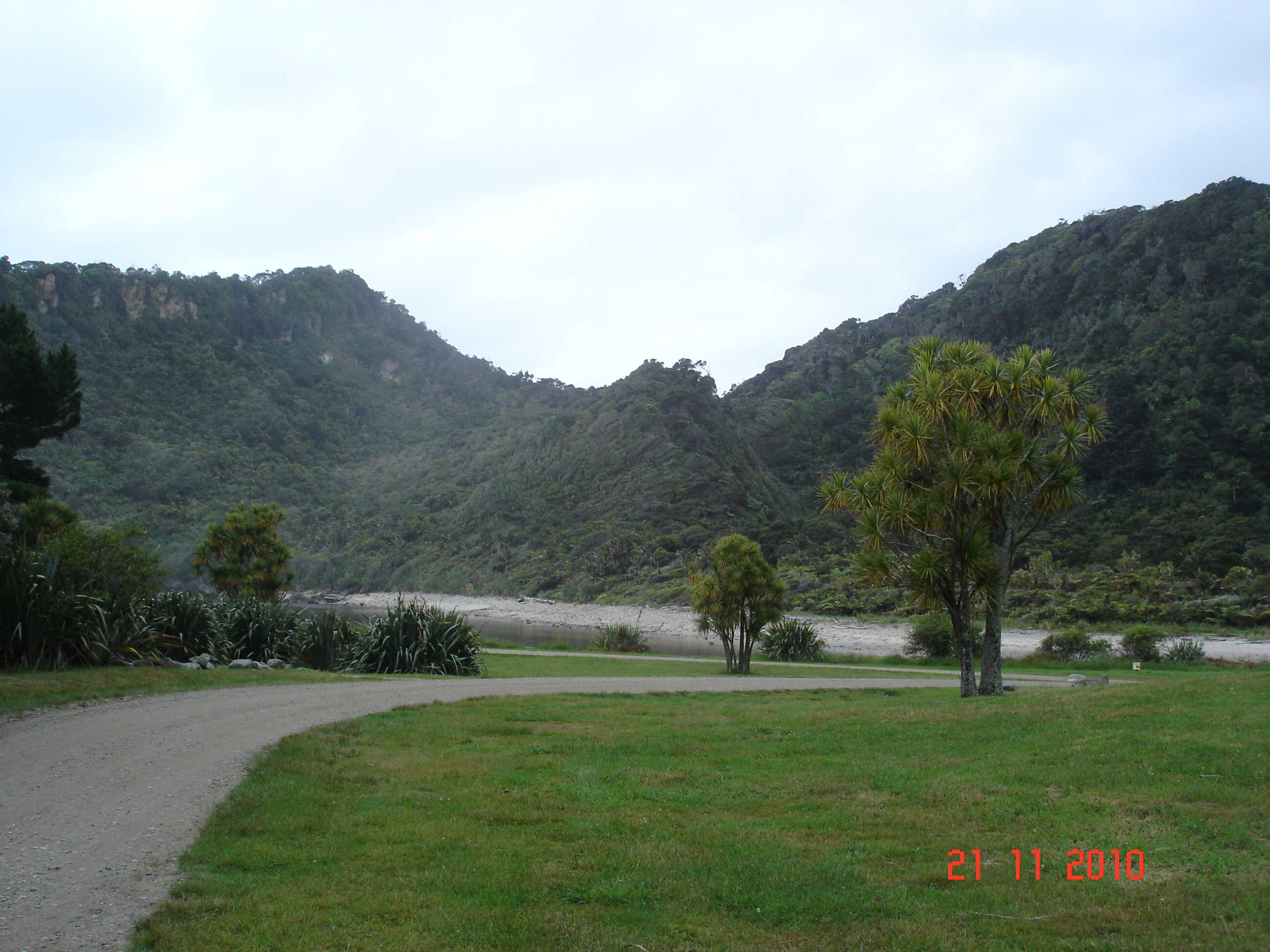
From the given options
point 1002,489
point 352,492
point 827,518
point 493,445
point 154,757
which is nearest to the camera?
point 154,757

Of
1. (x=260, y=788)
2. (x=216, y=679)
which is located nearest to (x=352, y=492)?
(x=216, y=679)

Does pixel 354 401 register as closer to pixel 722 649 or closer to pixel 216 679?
pixel 722 649

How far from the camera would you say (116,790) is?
285 inches

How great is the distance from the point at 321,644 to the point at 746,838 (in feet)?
59.6

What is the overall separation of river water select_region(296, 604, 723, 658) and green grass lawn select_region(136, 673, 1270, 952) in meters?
18.5

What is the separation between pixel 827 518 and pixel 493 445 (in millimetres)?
63793

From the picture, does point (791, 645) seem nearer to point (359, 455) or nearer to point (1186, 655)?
point (1186, 655)

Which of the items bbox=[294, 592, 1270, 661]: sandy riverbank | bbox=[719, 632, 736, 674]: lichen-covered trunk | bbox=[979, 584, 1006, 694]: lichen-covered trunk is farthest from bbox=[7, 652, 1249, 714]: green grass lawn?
bbox=[979, 584, 1006, 694]: lichen-covered trunk

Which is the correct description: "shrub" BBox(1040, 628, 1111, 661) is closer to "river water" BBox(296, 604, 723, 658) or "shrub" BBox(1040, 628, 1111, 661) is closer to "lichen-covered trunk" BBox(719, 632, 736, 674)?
"lichen-covered trunk" BBox(719, 632, 736, 674)

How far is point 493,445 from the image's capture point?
13438 cm

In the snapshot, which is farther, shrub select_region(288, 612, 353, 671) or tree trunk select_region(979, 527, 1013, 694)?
shrub select_region(288, 612, 353, 671)

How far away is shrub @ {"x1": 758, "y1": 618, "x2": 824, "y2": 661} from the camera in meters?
30.1

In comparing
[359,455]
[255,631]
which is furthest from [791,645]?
[359,455]
